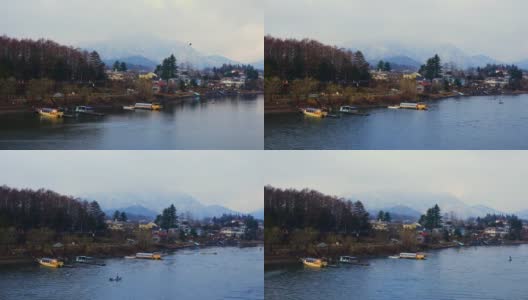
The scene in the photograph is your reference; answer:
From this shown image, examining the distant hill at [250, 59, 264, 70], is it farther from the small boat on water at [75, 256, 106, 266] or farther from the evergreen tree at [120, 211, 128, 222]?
the small boat on water at [75, 256, 106, 266]

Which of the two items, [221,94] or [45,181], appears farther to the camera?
[221,94]

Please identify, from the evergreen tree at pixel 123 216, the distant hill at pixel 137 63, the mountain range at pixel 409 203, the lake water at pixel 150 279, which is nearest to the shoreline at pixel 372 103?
the mountain range at pixel 409 203

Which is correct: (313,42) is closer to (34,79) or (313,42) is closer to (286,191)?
(286,191)

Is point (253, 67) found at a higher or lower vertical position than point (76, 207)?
higher

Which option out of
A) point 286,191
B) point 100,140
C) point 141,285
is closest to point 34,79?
point 100,140

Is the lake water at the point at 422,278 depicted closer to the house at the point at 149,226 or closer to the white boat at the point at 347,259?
the white boat at the point at 347,259

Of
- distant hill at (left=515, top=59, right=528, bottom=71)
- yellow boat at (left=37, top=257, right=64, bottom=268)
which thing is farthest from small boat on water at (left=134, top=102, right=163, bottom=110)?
distant hill at (left=515, top=59, right=528, bottom=71)
